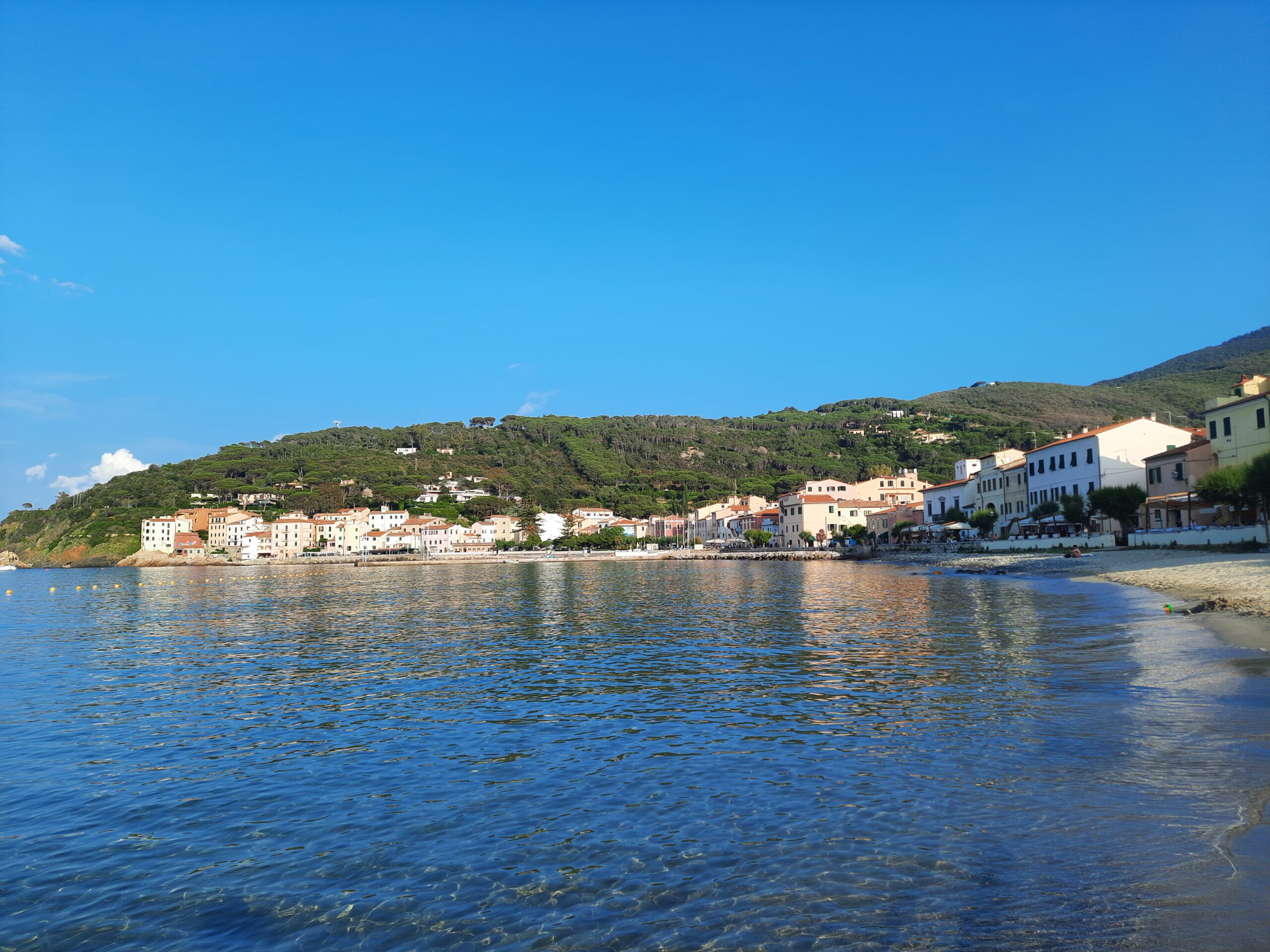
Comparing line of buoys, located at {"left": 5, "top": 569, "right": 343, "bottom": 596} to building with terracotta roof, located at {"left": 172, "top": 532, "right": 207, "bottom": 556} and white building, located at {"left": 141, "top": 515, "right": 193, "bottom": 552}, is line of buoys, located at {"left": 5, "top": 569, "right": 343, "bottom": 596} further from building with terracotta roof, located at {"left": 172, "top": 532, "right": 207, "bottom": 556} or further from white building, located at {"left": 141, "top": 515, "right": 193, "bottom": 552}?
white building, located at {"left": 141, "top": 515, "right": 193, "bottom": 552}

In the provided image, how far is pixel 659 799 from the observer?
9641mm

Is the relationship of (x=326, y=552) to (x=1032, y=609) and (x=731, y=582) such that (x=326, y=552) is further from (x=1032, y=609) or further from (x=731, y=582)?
(x=1032, y=609)

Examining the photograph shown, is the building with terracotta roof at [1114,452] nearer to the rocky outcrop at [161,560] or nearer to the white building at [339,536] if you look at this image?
the white building at [339,536]

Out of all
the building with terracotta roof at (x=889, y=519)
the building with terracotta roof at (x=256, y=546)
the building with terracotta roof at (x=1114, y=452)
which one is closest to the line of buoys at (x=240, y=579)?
the building with terracotta roof at (x=256, y=546)

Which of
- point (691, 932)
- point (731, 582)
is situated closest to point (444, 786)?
point (691, 932)

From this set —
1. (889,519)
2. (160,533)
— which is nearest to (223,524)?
(160,533)

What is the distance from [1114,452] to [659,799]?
59.7 metres

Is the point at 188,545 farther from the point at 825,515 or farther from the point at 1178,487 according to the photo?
the point at 1178,487

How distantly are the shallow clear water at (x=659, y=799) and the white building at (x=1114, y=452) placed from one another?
A: 41.0 meters

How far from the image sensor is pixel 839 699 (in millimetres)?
15195

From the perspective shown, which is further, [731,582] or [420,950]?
[731,582]

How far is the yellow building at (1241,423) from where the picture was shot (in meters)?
43.3

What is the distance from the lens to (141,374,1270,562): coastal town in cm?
4716

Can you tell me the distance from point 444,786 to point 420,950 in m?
4.35
